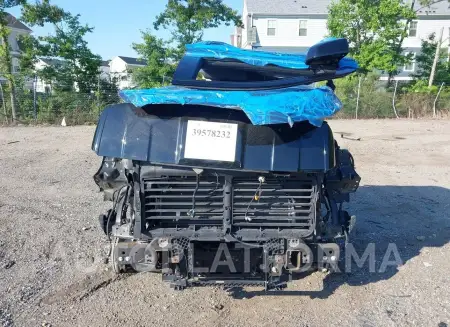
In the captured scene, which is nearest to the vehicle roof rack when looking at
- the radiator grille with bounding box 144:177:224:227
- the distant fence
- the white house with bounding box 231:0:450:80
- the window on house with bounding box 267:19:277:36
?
the radiator grille with bounding box 144:177:224:227

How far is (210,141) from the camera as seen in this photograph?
314 cm

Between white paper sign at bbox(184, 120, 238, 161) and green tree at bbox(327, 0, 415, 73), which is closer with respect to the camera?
white paper sign at bbox(184, 120, 238, 161)

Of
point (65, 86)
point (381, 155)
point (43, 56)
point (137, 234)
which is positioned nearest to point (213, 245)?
point (137, 234)

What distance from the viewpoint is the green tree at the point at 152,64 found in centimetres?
1931

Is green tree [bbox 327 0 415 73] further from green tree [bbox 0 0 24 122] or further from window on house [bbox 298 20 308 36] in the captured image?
green tree [bbox 0 0 24 122]

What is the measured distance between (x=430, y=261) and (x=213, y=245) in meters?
2.52

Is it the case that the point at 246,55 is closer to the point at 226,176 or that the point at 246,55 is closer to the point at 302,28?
the point at 226,176

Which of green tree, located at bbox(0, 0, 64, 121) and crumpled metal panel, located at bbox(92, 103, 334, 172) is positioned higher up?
green tree, located at bbox(0, 0, 64, 121)

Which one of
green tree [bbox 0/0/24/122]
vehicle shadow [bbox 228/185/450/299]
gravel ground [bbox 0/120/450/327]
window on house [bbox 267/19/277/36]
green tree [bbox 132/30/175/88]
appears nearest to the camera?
gravel ground [bbox 0/120/450/327]

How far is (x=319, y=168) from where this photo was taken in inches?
122

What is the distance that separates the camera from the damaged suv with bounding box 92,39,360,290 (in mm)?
3113

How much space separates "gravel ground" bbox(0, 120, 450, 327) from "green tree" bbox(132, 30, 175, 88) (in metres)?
12.1

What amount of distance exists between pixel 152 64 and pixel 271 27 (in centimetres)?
1866

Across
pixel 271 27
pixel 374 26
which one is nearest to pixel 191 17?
pixel 374 26
